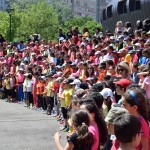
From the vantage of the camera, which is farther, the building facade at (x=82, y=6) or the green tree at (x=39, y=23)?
the building facade at (x=82, y=6)

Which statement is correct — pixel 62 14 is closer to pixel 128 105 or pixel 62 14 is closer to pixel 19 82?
pixel 19 82

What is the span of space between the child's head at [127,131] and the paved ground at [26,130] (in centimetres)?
752

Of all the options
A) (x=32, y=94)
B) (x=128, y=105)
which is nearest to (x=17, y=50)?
(x=32, y=94)

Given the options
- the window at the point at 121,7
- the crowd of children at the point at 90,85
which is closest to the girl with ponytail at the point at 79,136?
the crowd of children at the point at 90,85

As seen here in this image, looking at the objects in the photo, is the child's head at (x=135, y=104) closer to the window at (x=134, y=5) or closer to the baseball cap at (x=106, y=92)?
the baseball cap at (x=106, y=92)

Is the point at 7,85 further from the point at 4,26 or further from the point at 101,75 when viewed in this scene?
the point at 4,26

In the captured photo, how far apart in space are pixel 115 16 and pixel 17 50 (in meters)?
8.44

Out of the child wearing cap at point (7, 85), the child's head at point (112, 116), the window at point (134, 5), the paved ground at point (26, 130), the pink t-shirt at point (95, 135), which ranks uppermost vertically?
the window at point (134, 5)

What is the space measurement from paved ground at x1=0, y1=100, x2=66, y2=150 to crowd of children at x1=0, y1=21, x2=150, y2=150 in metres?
0.53

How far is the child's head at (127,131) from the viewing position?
178 inches

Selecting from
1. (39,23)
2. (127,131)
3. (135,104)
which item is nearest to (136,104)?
(135,104)

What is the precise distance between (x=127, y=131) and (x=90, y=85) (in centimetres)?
969

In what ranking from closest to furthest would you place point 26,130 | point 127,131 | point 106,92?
point 127,131, point 106,92, point 26,130

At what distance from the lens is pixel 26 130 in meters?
14.5
